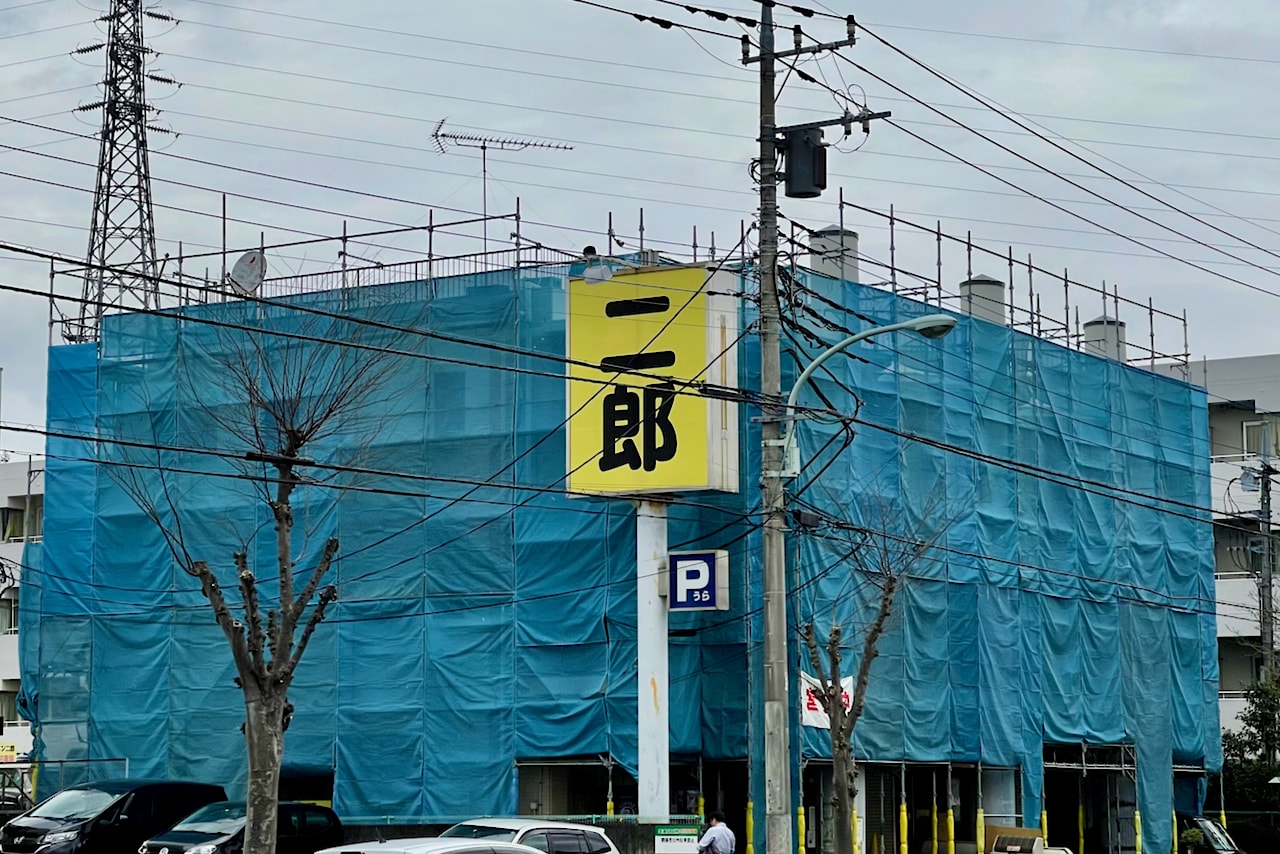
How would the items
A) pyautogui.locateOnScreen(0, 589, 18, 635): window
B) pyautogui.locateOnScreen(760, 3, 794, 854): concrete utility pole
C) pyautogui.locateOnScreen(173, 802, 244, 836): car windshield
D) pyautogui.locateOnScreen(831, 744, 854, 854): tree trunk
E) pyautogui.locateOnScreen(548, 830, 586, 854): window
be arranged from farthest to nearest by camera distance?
1. pyautogui.locateOnScreen(0, 589, 18, 635): window
2. pyautogui.locateOnScreen(831, 744, 854, 854): tree trunk
3. pyautogui.locateOnScreen(173, 802, 244, 836): car windshield
4. pyautogui.locateOnScreen(548, 830, 586, 854): window
5. pyautogui.locateOnScreen(760, 3, 794, 854): concrete utility pole

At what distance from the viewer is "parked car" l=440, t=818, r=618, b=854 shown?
2725 cm

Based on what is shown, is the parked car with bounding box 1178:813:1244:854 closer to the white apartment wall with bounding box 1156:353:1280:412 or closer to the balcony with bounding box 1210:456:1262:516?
the balcony with bounding box 1210:456:1262:516

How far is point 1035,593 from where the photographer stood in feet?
147

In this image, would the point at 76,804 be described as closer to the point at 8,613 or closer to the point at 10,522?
the point at 8,613

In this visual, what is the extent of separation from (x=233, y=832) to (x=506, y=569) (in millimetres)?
9312

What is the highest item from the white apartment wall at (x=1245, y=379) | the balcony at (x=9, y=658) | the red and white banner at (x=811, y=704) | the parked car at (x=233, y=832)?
Result: the white apartment wall at (x=1245, y=379)

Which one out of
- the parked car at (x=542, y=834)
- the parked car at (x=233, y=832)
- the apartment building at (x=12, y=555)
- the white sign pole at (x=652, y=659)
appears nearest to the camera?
the parked car at (x=542, y=834)

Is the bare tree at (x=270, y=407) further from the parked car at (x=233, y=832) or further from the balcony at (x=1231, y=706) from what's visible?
the balcony at (x=1231, y=706)

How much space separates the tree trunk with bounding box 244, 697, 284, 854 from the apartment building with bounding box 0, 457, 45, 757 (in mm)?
36023

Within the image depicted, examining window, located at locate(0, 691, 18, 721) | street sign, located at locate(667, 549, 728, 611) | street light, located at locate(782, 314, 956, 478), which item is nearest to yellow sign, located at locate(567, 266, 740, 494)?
street sign, located at locate(667, 549, 728, 611)

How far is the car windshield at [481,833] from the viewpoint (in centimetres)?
2711

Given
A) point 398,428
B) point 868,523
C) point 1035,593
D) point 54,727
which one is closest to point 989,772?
point 1035,593

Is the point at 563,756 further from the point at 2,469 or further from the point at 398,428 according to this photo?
the point at 2,469

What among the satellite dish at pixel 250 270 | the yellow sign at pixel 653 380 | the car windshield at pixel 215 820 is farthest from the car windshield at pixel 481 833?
the satellite dish at pixel 250 270
